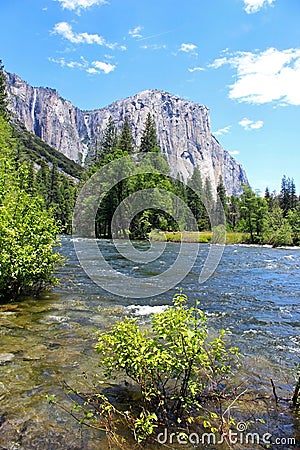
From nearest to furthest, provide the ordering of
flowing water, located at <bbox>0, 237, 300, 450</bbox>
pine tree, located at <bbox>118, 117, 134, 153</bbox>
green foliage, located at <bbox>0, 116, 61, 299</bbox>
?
flowing water, located at <bbox>0, 237, 300, 450</bbox>
green foliage, located at <bbox>0, 116, 61, 299</bbox>
pine tree, located at <bbox>118, 117, 134, 153</bbox>

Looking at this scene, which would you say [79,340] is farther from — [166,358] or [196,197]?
[196,197]

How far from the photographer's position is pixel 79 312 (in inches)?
461

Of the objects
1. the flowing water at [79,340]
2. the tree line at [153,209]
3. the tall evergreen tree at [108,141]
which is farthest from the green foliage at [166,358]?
the tall evergreen tree at [108,141]

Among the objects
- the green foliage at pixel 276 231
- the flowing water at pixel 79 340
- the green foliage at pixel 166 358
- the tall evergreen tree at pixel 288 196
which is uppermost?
the tall evergreen tree at pixel 288 196

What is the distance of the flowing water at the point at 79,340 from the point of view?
5.25 m

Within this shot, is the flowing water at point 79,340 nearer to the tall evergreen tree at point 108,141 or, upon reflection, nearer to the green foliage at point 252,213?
the green foliage at point 252,213

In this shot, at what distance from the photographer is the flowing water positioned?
5254mm

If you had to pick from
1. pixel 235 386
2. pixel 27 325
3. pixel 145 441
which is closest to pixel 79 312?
Answer: pixel 27 325

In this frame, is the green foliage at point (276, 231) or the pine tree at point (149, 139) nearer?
the green foliage at point (276, 231)

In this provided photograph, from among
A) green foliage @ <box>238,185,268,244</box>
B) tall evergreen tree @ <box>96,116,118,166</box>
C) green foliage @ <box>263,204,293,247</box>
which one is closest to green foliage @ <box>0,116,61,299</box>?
green foliage @ <box>263,204,293,247</box>

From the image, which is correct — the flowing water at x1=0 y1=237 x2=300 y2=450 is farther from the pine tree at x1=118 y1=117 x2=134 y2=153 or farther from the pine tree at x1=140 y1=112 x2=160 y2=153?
the pine tree at x1=140 y1=112 x2=160 y2=153

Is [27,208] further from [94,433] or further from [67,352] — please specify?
[94,433]

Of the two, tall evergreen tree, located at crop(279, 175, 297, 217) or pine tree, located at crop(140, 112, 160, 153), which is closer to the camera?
pine tree, located at crop(140, 112, 160, 153)

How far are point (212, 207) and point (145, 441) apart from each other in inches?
4763
